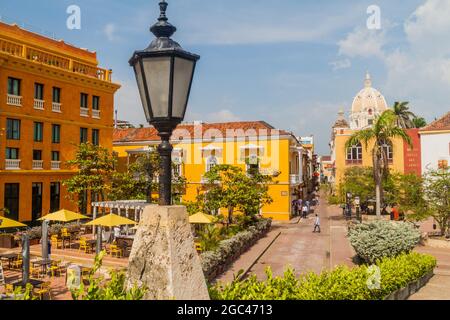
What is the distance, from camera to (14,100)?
76.7ft

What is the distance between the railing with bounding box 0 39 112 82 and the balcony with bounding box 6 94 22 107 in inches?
94.5

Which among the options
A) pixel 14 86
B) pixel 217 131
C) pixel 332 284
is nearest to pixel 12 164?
pixel 14 86

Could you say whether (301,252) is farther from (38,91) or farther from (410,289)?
(38,91)

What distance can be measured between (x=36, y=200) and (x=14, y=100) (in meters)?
6.22

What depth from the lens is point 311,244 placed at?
21531mm

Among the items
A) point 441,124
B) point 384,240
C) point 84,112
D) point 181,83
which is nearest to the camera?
point 181,83

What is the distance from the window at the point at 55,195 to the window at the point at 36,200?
36.2 inches

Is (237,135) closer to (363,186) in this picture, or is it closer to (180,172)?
(180,172)

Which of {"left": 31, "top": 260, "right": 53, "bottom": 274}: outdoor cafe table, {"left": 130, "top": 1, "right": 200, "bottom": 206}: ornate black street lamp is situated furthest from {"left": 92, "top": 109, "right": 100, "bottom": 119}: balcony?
{"left": 130, "top": 1, "right": 200, "bottom": 206}: ornate black street lamp

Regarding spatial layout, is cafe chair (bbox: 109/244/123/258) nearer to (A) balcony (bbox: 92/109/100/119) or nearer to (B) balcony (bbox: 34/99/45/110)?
(B) balcony (bbox: 34/99/45/110)

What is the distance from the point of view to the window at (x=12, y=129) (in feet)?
76.5

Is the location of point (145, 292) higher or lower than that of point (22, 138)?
lower
